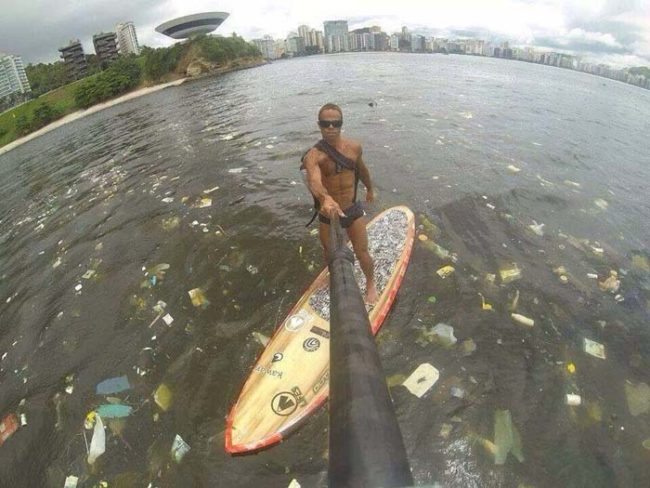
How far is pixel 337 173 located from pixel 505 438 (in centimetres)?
403

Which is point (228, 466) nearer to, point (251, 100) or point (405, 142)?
point (405, 142)

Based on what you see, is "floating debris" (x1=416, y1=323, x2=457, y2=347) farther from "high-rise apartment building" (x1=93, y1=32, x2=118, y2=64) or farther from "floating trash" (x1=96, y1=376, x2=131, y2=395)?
"high-rise apartment building" (x1=93, y1=32, x2=118, y2=64)

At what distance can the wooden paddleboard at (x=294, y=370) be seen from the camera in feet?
14.4

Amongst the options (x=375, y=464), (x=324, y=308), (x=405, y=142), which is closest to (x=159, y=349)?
Answer: (x=324, y=308)

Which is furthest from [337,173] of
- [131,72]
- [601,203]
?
[131,72]

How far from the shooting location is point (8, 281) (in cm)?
888

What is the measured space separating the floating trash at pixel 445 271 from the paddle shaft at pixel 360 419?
461cm

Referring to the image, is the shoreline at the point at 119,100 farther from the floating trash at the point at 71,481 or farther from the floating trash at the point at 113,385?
the floating trash at the point at 71,481

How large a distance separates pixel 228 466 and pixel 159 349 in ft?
8.20

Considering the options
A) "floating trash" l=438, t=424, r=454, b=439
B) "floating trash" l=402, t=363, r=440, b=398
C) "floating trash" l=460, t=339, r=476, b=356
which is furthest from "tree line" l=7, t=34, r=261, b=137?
"floating trash" l=438, t=424, r=454, b=439

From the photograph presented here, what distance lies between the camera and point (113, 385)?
213 inches

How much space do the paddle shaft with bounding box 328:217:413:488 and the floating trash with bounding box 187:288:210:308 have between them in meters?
4.58

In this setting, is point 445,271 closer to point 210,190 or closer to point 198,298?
point 198,298

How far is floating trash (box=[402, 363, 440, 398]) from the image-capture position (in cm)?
489
